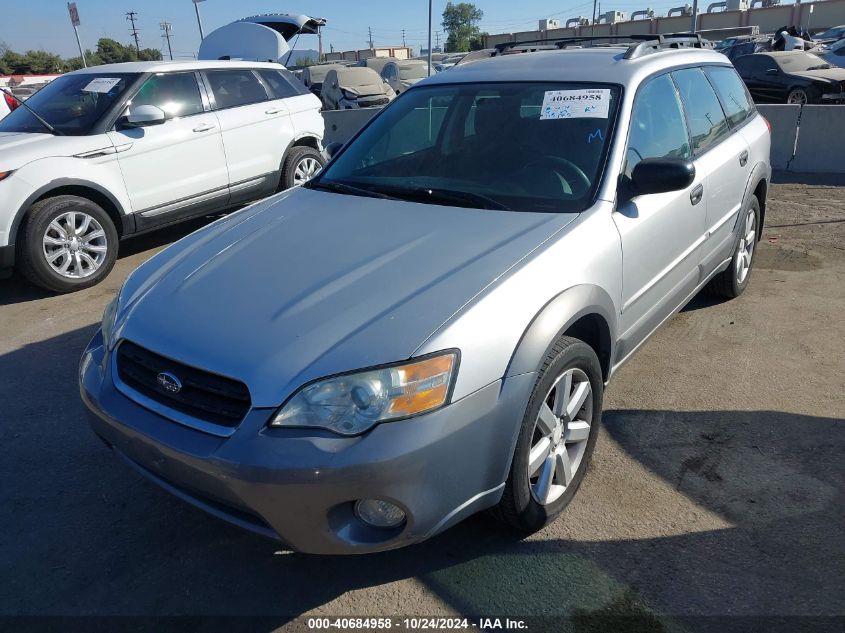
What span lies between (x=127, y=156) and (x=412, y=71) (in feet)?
58.4

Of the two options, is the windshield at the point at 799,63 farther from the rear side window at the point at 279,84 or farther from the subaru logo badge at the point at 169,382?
the subaru logo badge at the point at 169,382

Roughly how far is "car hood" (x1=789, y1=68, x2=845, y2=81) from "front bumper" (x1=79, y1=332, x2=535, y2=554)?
49.1 ft

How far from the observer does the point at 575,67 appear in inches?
135

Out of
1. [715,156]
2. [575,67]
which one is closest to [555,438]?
[575,67]

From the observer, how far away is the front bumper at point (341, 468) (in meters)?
1.98

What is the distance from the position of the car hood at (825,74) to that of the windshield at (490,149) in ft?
44.2

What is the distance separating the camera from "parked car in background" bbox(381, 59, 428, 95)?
2044 cm

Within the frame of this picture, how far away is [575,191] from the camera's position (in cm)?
296

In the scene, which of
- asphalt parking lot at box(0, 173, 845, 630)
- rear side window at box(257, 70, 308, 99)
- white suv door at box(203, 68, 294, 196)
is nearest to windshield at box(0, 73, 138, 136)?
white suv door at box(203, 68, 294, 196)

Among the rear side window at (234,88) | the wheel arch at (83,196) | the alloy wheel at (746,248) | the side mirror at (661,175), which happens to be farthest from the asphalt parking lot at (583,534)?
the rear side window at (234,88)

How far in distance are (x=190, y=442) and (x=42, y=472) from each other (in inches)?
59.6

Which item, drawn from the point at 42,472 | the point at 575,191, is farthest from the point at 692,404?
the point at 42,472

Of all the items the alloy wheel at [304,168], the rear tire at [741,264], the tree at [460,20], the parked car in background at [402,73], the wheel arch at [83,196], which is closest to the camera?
the rear tire at [741,264]

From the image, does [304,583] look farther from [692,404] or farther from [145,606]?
[692,404]
